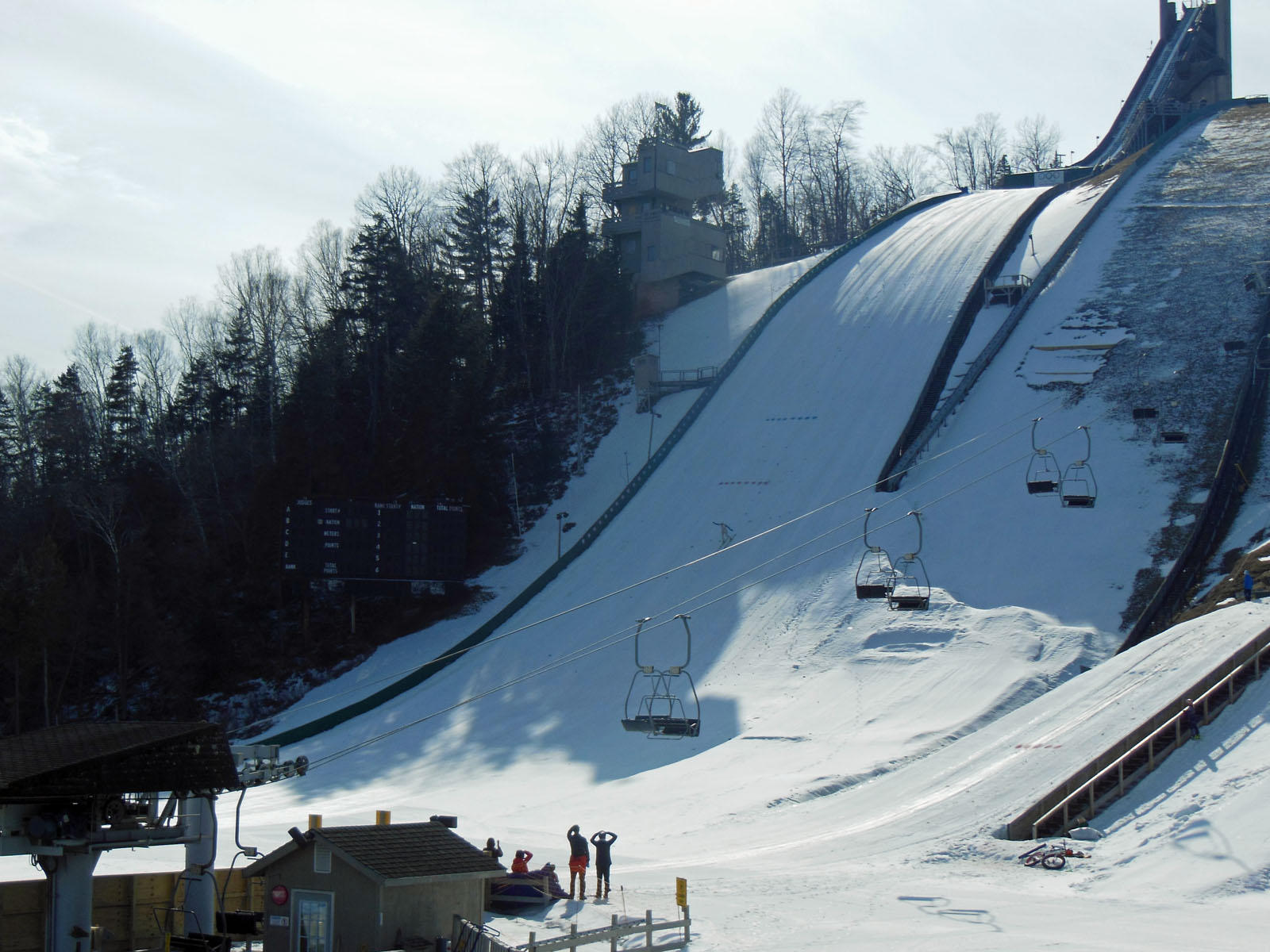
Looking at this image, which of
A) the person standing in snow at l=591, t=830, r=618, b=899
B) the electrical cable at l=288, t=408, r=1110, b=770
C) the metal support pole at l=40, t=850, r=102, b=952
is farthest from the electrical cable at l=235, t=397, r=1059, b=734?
the metal support pole at l=40, t=850, r=102, b=952

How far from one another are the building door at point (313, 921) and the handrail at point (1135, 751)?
10036mm

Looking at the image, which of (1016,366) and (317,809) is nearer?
(317,809)

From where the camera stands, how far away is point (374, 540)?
123 ft

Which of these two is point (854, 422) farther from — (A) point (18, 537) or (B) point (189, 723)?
(A) point (18, 537)

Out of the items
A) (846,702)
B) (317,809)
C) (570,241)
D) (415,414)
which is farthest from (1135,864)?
(570,241)

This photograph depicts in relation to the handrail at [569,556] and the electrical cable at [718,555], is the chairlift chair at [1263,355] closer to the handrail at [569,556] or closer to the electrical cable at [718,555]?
the electrical cable at [718,555]

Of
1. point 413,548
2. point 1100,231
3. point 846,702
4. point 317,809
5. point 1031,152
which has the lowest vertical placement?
point 317,809

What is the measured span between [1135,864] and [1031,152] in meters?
94.0

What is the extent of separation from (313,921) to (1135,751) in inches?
508

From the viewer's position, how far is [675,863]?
19078mm

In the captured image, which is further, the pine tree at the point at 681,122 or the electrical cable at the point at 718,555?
the pine tree at the point at 681,122

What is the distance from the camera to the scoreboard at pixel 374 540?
36906 mm

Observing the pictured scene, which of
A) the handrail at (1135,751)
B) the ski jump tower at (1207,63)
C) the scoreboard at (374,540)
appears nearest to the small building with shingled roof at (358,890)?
the handrail at (1135,751)

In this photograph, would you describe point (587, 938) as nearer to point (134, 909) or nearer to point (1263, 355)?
point (134, 909)
